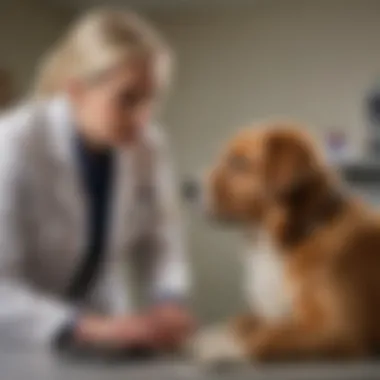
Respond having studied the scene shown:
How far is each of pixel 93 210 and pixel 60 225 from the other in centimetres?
4

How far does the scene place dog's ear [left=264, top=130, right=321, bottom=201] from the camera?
44.1 inches

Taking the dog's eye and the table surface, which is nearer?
the table surface

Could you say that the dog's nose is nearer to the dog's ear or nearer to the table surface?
the dog's ear

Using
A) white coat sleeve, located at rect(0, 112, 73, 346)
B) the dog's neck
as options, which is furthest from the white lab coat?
the dog's neck

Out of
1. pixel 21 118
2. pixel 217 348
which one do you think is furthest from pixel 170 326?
pixel 21 118

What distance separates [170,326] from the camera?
110 cm

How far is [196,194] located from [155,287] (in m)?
0.12

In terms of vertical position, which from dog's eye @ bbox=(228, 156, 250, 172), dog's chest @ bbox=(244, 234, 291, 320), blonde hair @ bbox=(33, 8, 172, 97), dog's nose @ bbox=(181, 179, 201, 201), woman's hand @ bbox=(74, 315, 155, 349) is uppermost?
blonde hair @ bbox=(33, 8, 172, 97)

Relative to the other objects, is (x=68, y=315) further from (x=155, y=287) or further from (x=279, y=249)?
(x=279, y=249)

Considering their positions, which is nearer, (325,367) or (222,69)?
(325,367)

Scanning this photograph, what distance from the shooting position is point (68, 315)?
108 centimetres

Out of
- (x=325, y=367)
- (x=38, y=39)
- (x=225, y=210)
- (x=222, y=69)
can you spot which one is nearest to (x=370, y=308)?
(x=325, y=367)

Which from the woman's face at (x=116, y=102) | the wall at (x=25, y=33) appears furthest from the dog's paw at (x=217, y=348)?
the wall at (x=25, y=33)

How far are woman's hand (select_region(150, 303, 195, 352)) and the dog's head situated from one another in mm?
121
